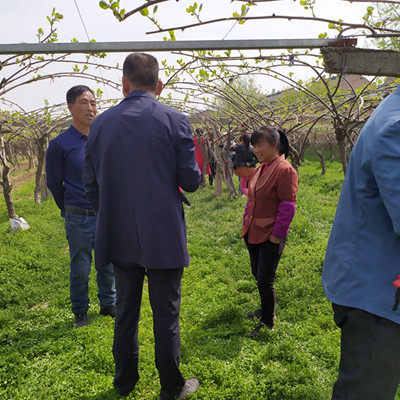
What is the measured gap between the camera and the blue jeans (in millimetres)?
3020

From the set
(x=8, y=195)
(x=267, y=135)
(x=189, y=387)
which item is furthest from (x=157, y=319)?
(x=8, y=195)

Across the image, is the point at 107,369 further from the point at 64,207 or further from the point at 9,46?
the point at 9,46

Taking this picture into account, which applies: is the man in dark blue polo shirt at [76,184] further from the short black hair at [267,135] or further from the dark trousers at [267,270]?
the short black hair at [267,135]

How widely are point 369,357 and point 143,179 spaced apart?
1.37 meters

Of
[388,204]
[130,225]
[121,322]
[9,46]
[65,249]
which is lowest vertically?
[65,249]

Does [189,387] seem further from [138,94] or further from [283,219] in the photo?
[138,94]

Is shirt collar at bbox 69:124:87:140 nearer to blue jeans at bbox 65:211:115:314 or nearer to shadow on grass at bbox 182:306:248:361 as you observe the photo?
blue jeans at bbox 65:211:115:314

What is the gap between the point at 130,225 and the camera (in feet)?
6.34

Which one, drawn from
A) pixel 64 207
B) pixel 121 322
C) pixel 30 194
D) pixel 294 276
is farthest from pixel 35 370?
pixel 30 194

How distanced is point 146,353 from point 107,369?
0.32m

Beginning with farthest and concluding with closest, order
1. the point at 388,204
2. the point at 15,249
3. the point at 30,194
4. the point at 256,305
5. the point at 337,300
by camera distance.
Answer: the point at 30,194 < the point at 15,249 < the point at 256,305 < the point at 337,300 < the point at 388,204

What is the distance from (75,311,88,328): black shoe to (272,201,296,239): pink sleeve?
1.94 m

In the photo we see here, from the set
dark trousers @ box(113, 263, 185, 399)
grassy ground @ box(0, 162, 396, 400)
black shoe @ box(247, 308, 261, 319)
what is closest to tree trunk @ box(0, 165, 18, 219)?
grassy ground @ box(0, 162, 396, 400)

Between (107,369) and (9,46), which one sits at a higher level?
(9,46)
